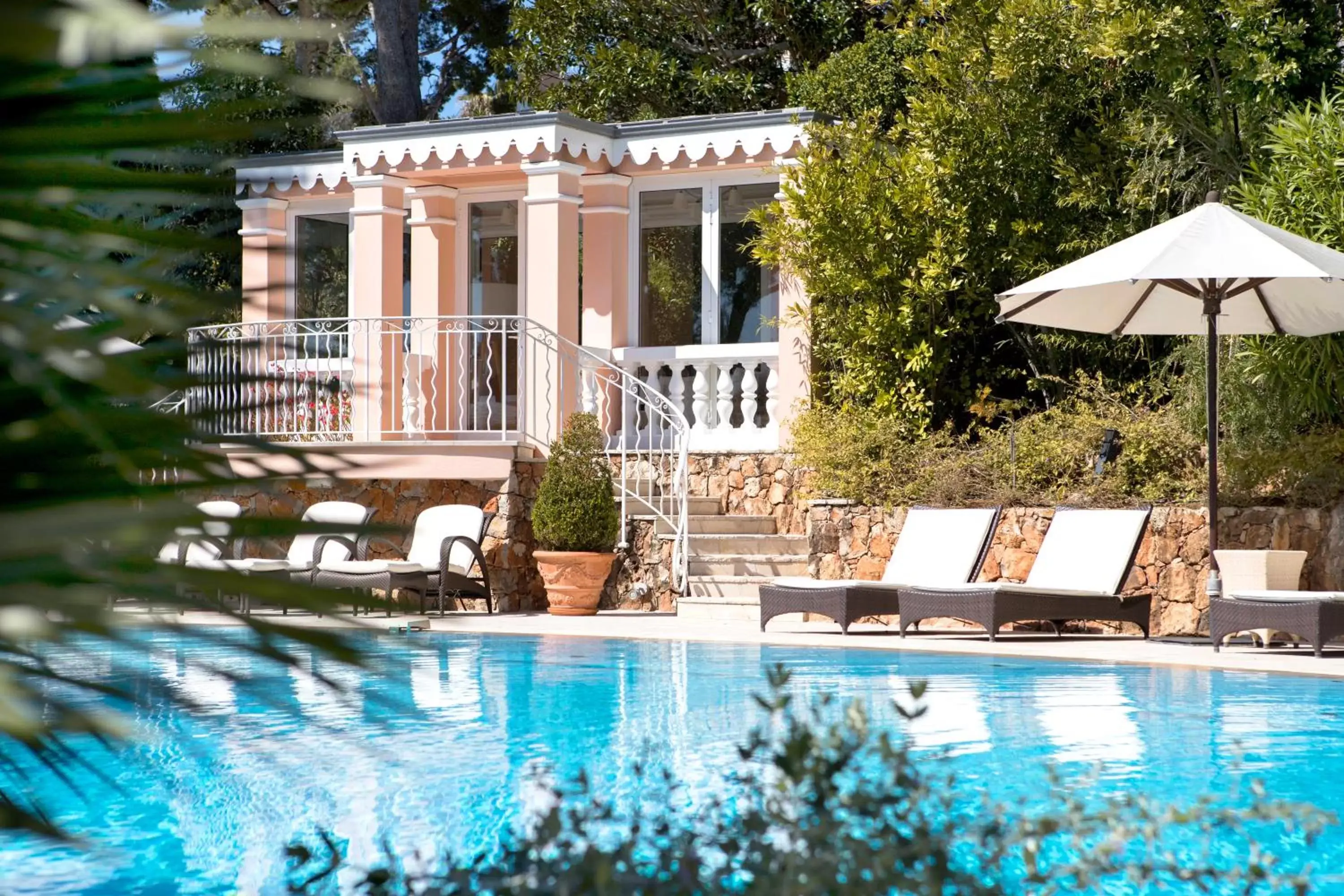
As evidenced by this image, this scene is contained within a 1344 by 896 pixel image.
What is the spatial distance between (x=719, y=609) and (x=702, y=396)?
3.35 m

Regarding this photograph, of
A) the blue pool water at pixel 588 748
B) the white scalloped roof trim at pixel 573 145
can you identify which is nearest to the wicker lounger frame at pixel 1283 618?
the blue pool water at pixel 588 748

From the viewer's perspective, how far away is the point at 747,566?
1383 cm

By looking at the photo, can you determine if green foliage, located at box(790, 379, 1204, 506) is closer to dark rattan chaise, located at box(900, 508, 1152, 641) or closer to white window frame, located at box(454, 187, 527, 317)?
dark rattan chaise, located at box(900, 508, 1152, 641)

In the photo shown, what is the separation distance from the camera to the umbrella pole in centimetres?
1044

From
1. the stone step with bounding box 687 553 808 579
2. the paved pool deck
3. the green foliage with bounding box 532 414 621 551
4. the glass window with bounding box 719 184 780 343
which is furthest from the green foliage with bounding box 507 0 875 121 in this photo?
the paved pool deck

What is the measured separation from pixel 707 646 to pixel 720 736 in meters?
A: 3.92

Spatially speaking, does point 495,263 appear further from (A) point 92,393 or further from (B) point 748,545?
(A) point 92,393

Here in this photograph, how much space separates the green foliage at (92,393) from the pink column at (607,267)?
1493cm

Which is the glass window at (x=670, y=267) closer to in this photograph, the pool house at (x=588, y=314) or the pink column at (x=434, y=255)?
the pool house at (x=588, y=314)

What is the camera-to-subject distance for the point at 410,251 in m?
17.7

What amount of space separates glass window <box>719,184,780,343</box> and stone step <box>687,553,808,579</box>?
2.97 metres

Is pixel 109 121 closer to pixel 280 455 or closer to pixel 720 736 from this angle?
pixel 280 455

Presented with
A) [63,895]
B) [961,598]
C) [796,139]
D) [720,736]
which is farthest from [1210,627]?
[63,895]

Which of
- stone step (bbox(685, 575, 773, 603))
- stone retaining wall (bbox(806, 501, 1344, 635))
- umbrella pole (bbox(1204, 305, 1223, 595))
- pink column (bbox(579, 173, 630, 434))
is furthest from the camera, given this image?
pink column (bbox(579, 173, 630, 434))
